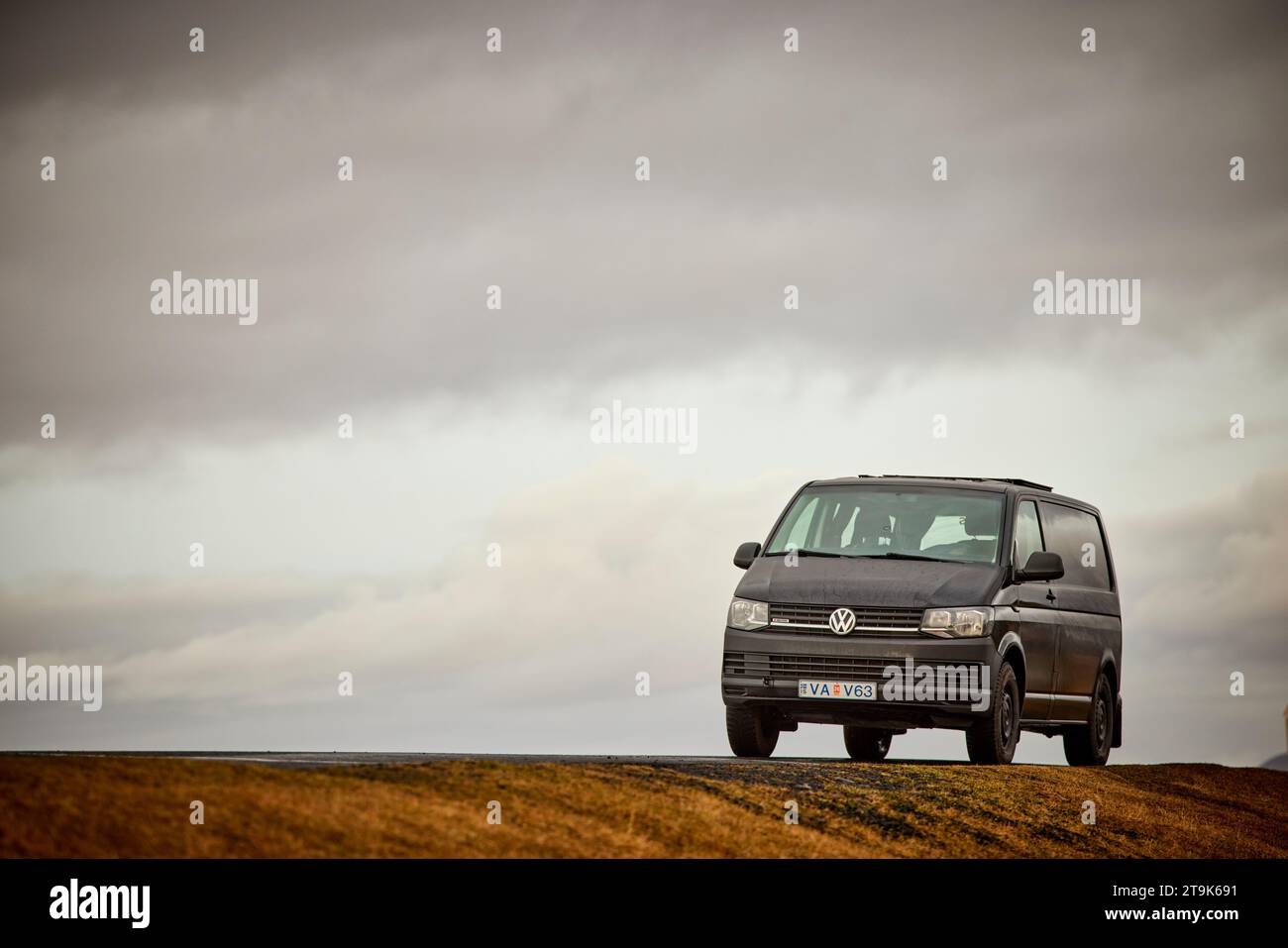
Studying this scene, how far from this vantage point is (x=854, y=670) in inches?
582

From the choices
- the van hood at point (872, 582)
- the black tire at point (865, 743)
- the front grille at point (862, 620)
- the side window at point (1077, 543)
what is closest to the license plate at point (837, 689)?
the front grille at point (862, 620)

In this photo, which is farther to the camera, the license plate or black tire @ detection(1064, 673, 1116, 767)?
black tire @ detection(1064, 673, 1116, 767)

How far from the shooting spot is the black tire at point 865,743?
1972 cm

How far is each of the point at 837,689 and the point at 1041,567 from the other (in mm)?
2350

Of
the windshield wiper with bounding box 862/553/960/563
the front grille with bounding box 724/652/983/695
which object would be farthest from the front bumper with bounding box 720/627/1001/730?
the windshield wiper with bounding box 862/553/960/563

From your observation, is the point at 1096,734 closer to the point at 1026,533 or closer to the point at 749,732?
the point at 1026,533

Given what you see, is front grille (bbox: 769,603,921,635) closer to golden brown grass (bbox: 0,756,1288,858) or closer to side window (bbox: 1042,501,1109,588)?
golden brown grass (bbox: 0,756,1288,858)

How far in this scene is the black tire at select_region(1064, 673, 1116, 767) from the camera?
1791 centimetres

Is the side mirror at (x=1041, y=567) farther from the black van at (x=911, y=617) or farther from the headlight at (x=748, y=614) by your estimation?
the headlight at (x=748, y=614)

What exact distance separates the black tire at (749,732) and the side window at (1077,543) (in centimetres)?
356

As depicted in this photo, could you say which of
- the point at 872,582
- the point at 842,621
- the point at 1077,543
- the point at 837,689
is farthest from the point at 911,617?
the point at 1077,543

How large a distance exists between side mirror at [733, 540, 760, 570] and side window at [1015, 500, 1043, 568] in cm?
240
